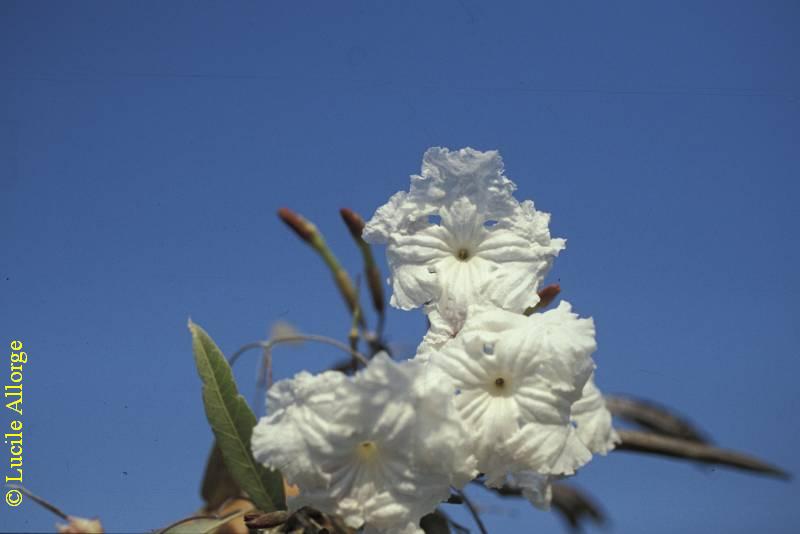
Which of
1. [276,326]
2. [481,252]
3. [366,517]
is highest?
[276,326]

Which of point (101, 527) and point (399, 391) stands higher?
point (399, 391)

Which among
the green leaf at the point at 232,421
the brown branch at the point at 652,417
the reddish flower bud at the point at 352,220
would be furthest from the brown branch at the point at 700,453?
the green leaf at the point at 232,421

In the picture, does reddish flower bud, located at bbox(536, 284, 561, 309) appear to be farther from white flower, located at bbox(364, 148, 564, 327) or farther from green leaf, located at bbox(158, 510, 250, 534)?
green leaf, located at bbox(158, 510, 250, 534)

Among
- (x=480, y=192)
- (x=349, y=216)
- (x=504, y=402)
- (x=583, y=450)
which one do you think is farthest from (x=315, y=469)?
(x=349, y=216)

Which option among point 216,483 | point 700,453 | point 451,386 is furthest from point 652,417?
point 451,386

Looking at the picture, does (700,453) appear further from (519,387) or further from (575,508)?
(519,387)

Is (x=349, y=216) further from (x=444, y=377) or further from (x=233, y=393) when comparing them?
(x=444, y=377)

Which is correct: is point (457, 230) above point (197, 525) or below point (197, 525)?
above
